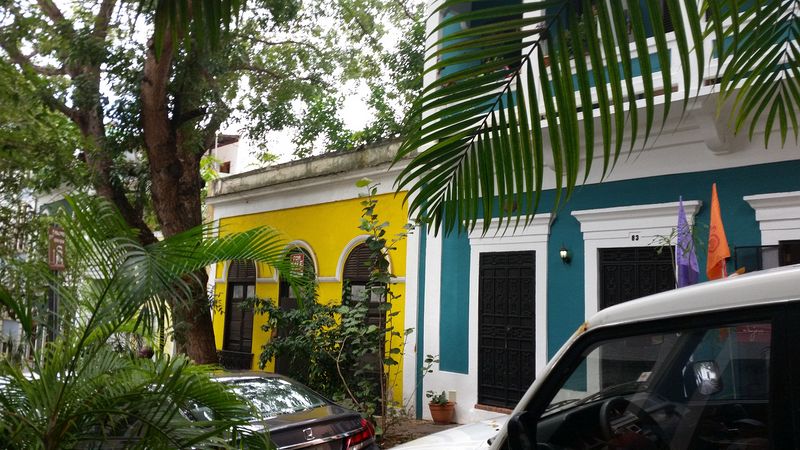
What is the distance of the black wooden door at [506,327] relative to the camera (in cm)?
991

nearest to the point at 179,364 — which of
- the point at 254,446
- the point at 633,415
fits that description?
the point at 254,446

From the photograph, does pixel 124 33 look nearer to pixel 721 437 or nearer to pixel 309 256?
pixel 309 256

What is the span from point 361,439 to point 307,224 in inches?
354

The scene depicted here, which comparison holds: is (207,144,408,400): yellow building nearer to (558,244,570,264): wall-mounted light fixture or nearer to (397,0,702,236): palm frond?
(558,244,570,264): wall-mounted light fixture

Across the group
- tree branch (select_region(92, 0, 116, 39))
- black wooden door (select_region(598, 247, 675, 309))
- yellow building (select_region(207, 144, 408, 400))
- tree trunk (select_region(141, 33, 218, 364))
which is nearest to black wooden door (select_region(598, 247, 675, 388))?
black wooden door (select_region(598, 247, 675, 309))

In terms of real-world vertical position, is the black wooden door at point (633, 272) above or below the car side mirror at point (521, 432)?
above

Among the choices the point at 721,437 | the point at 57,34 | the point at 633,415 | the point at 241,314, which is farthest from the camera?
the point at 241,314

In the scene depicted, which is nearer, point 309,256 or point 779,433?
point 779,433

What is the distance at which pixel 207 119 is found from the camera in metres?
13.5

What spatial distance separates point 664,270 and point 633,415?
678cm

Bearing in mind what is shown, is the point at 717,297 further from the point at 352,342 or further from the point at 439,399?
the point at 439,399

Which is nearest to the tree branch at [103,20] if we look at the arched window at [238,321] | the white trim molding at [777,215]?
the arched window at [238,321]

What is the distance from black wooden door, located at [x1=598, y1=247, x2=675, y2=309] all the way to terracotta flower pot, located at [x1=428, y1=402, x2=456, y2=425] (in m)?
2.84

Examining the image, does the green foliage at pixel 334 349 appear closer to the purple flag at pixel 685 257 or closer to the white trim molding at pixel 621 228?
the white trim molding at pixel 621 228
